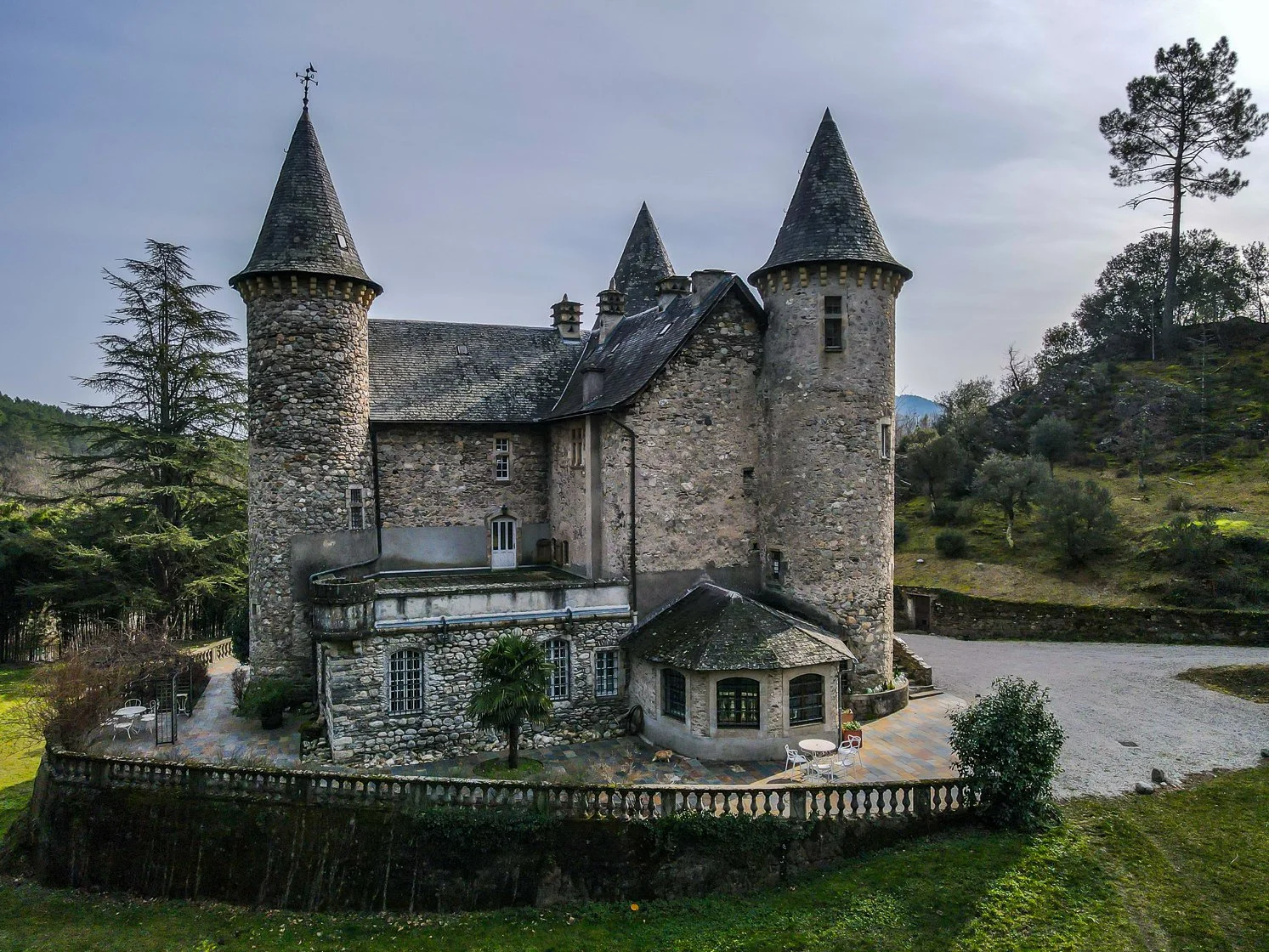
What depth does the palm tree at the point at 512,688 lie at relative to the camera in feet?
50.8

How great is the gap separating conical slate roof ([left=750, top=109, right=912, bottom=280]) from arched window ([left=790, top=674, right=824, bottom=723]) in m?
11.1

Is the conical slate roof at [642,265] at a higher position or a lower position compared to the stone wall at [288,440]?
higher

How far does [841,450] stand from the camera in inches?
794

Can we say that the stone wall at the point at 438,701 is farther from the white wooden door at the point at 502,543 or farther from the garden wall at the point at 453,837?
the white wooden door at the point at 502,543

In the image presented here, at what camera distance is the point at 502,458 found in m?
24.9

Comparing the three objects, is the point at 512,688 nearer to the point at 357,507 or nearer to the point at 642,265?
the point at 357,507

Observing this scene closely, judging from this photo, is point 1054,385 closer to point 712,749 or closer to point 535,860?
point 712,749

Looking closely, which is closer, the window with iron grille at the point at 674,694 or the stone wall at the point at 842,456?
the window with iron grille at the point at 674,694

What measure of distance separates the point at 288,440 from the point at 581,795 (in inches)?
526

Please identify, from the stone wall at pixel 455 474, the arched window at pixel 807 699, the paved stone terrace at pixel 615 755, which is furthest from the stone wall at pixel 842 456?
the stone wall at pixel 455 474

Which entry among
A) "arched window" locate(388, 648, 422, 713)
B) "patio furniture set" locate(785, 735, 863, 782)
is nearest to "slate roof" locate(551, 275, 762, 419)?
"arched window" locate(388, 648, 422, 713)

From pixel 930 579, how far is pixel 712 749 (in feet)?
77.1

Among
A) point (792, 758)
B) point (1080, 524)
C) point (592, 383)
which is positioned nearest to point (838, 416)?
point (592, 383)

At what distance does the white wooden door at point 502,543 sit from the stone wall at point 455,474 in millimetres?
439
